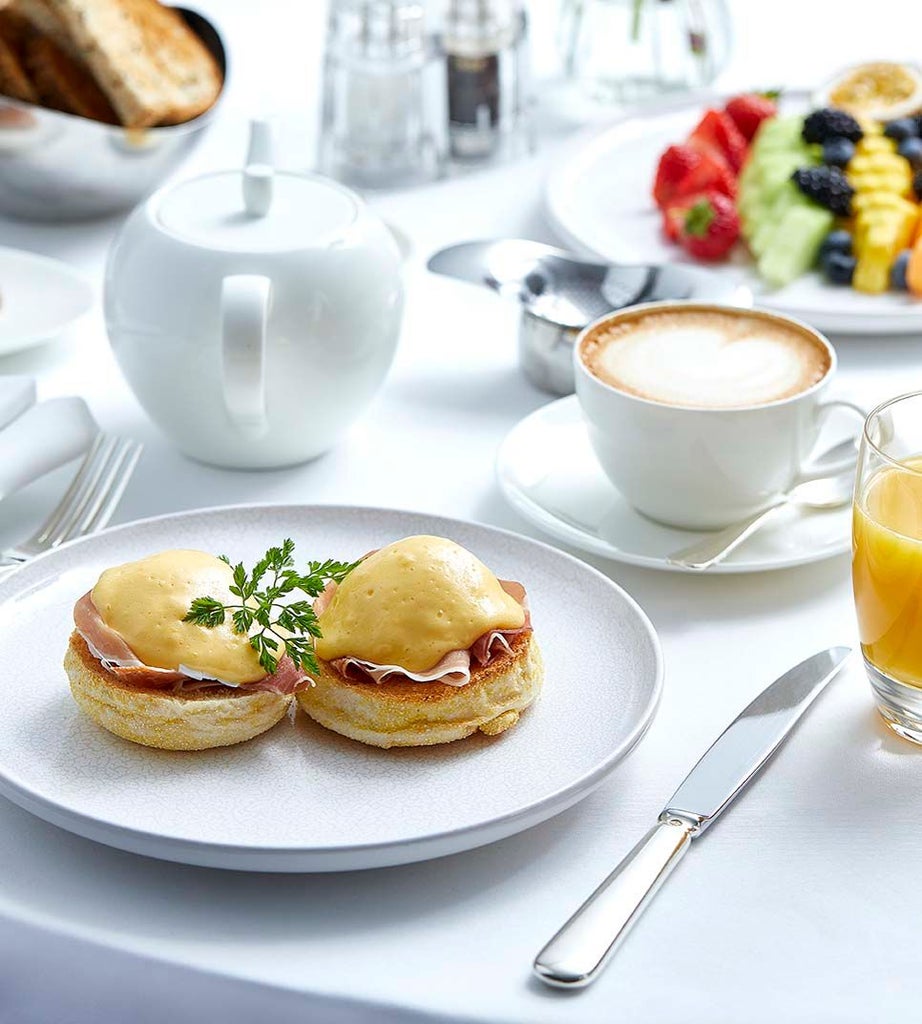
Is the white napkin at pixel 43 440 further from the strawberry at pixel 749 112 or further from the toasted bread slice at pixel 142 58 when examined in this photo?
the strawberry at pixel 749 112

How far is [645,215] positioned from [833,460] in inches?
27.2

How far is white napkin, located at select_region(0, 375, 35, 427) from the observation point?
1243mm

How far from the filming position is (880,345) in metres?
1.55

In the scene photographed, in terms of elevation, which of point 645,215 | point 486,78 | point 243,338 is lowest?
point 645,215

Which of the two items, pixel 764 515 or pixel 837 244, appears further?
pixel 837 244

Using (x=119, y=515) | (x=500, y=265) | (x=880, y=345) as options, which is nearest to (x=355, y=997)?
(x=119, y=515)

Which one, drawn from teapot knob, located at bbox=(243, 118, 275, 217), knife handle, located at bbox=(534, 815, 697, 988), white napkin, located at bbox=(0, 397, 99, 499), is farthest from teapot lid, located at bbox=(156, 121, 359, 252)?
knife handle, located at bbox=(534, 815, 697, 988)

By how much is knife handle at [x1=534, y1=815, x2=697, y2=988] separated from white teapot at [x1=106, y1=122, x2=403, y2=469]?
1.71 ft

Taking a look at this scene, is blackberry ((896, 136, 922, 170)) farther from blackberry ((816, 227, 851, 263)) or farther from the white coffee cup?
the white coffee cup

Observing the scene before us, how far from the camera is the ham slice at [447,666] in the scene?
86 cm

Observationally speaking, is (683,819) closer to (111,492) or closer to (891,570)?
(891,570)

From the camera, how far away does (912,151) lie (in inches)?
74.1

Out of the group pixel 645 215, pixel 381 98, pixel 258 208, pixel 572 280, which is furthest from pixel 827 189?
pixel 258 208

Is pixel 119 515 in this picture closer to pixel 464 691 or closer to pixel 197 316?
pixel 197 316
